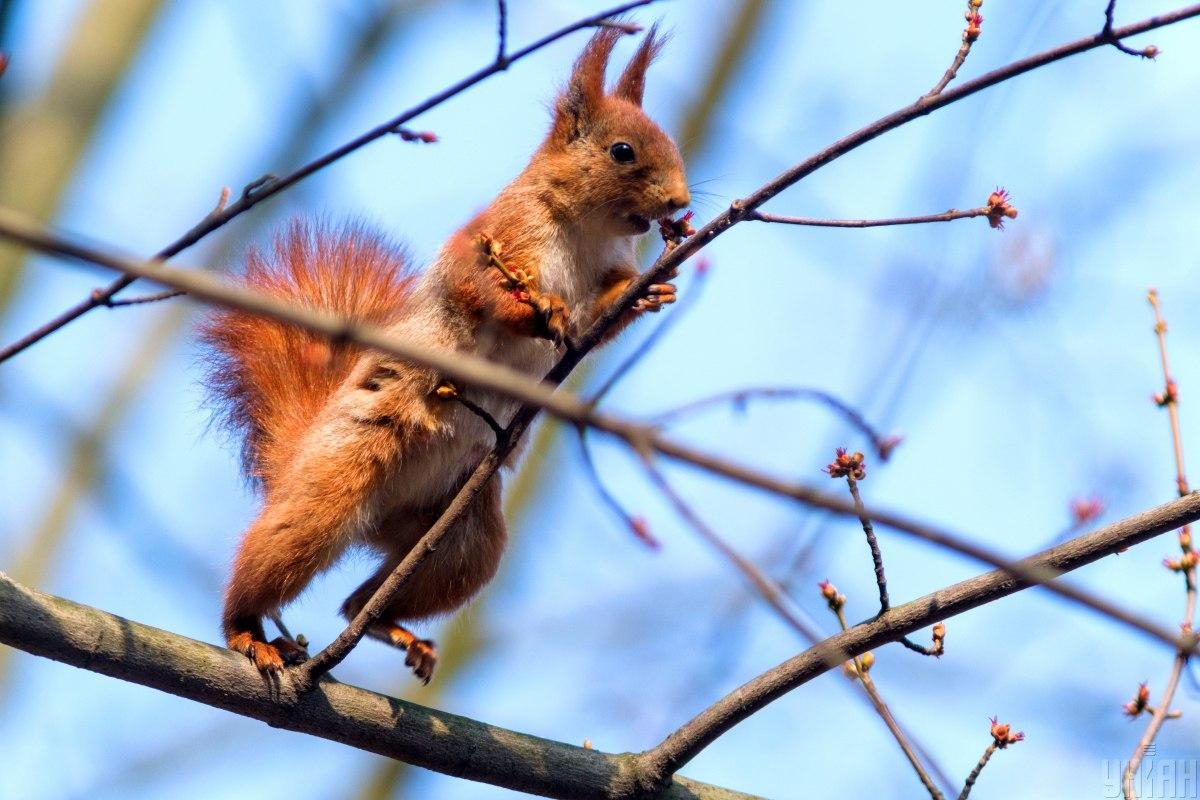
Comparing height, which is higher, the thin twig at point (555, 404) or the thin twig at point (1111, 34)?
the thin twig at point (1111, 34)

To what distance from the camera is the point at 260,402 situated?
11.3ft

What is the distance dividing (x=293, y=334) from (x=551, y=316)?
106 cm

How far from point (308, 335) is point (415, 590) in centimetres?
76

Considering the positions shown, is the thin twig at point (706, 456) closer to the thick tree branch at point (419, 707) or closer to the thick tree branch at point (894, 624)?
the thick tree branch at point (419, 707)

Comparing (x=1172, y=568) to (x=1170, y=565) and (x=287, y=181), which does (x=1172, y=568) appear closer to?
(x=1170, y=565)

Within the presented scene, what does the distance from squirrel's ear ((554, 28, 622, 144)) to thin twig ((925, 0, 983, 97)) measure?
1349 mm

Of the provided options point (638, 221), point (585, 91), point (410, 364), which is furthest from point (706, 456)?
point (585, 91)

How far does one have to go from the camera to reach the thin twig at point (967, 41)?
1.94 m

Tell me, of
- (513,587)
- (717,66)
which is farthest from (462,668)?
(717,66)

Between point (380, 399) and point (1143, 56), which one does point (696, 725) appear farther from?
point (1143, 56)

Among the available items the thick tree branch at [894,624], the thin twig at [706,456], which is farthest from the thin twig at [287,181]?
the thick tree branch at [894,624]

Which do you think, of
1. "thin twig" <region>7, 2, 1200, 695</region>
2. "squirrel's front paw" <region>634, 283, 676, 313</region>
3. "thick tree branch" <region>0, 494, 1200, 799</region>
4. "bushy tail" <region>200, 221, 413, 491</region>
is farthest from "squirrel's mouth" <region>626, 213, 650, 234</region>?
"thick tree branch" <region>0, 494, 1200, 799</region>

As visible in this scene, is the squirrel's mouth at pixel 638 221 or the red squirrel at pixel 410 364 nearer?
the red squirrel at pixel 410 364

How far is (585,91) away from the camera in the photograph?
3.45 m
